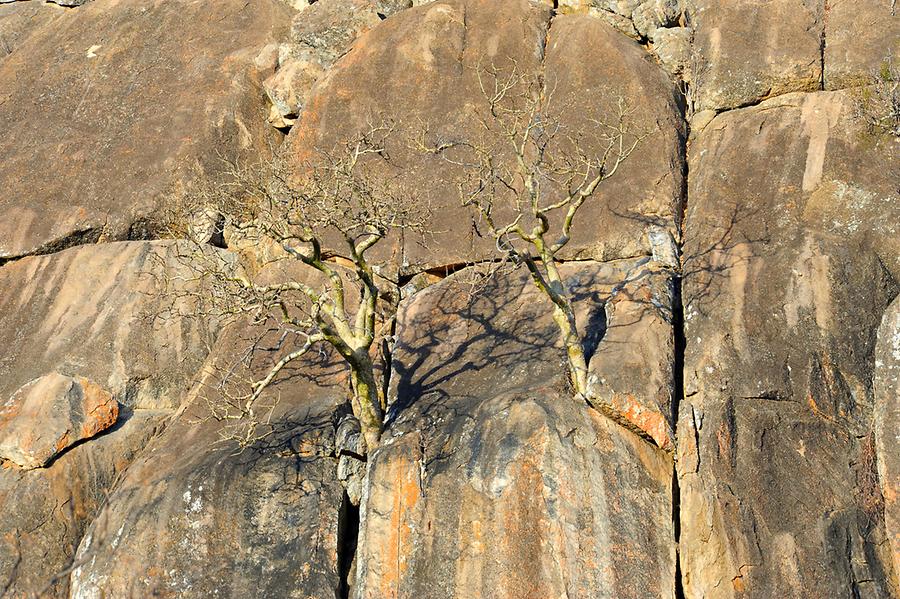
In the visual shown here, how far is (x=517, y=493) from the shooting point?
14.2 m

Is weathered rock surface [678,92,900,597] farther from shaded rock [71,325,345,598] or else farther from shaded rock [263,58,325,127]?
shaded rock [263,58,325,127]

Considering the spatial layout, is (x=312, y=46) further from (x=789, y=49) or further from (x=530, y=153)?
(x=789, y=49)

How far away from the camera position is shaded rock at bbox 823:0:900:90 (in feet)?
66.6

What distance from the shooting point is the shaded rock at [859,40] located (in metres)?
20.3

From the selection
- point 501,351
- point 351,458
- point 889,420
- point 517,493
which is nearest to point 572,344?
point 501,351

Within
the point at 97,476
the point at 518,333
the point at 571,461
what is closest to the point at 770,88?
the point at 518,333

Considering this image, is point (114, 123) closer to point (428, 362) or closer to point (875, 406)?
point (428, 362)

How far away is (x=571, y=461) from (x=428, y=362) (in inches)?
152

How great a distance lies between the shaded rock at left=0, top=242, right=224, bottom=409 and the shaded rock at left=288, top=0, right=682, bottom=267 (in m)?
4.35

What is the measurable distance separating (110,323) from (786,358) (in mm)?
12710

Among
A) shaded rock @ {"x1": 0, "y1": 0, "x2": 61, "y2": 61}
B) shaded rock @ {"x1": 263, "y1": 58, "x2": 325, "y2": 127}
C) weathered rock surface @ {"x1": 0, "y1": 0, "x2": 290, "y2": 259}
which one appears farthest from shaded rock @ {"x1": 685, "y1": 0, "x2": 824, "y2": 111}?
shaded rock @ {"x1": 0, "y1": 0, "x2": 61, "y2": 61}

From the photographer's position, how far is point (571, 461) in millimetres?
14328

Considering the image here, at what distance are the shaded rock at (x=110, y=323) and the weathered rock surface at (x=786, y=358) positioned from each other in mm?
9617

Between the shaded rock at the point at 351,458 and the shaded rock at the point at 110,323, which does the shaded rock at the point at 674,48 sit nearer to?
the shaded rock at the point at 110,323
